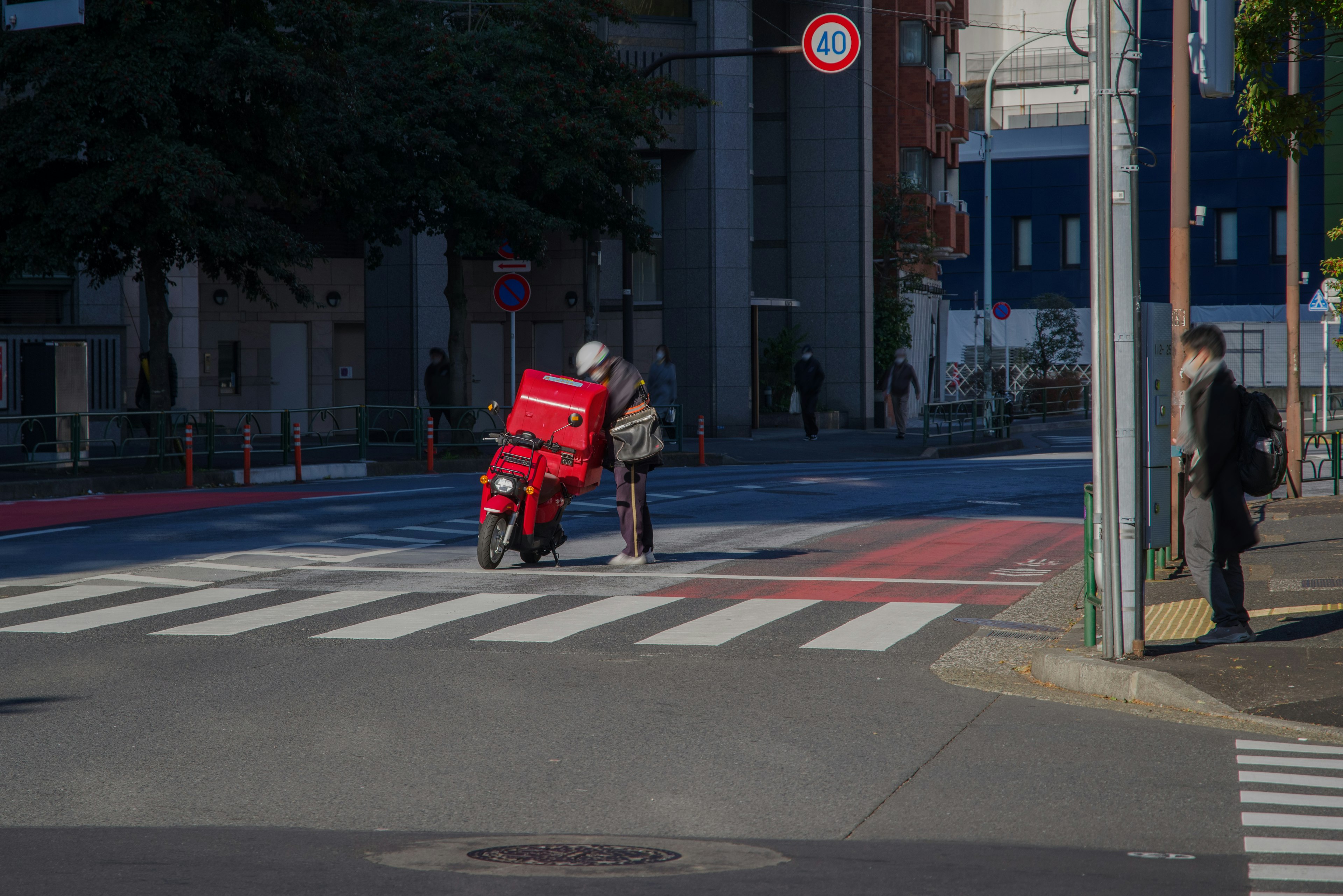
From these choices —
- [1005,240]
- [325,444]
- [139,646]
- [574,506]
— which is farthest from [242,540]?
[1005,240]

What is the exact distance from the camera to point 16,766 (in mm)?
6398

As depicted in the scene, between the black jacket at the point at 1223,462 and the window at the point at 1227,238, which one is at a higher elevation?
the window at the point at 1227,238

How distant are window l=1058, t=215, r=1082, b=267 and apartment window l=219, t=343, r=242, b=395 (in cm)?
4632

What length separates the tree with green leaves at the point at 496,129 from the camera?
26797 millimetres

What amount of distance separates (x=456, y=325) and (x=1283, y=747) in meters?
23.5

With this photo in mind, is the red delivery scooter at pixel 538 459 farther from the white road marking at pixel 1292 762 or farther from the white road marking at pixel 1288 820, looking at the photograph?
the white road marking at pixel 1288 820

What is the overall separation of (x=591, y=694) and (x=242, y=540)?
8.13 m

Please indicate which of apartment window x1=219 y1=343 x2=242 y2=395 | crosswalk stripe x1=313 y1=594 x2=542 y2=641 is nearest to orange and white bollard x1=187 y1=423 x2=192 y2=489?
crosswalk stripe x1=313 y1=594 x2=542 y2=641

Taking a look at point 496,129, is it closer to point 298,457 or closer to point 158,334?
point 158,334

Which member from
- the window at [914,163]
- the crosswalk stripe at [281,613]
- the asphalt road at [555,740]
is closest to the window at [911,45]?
the window at [914,163]

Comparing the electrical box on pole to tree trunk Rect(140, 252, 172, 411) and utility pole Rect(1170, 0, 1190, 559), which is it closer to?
utility pole Rect(1170, 0, 1190, 559)

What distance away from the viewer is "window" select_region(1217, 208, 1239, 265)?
70688 millimetres

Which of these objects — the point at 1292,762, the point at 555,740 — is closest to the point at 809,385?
the point at 555,740

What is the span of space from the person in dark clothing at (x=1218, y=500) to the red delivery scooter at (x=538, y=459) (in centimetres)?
523
